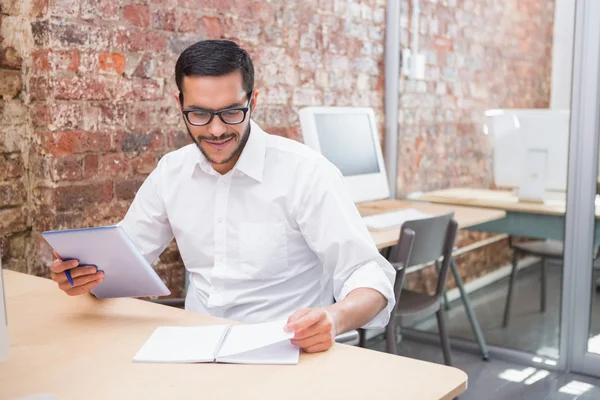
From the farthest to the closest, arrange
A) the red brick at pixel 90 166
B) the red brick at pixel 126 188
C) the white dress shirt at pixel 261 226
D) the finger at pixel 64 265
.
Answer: the red brick at pixel 126 188, the red brick at pixel 90 166, the white dress shirt at pixel 261 226, the finger at pixel 64 265

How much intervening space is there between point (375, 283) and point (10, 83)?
1384 mm

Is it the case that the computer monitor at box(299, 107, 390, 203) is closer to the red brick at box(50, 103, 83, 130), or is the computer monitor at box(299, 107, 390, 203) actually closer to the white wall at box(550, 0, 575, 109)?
the white wall at box(550, 0, 575, 109)

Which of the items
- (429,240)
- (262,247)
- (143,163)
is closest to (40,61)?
(143,163)

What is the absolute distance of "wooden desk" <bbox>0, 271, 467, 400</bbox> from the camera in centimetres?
114

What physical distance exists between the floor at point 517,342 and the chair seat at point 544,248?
7cm

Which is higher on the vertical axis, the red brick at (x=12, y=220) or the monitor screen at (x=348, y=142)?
the monitor screen at (x=348, y=142)

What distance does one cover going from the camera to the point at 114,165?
2.38 m

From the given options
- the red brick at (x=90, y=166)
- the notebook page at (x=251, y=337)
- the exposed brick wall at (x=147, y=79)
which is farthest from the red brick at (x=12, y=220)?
the notebook page at (x=251, y=337)

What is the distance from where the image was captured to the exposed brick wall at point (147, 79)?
219 centimetres

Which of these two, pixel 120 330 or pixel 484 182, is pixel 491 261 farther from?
pixel 120 330

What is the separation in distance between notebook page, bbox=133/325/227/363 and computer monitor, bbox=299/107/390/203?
5.11 ft

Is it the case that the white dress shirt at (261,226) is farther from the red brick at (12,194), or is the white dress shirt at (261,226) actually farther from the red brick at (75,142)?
the red brick at (12,194)

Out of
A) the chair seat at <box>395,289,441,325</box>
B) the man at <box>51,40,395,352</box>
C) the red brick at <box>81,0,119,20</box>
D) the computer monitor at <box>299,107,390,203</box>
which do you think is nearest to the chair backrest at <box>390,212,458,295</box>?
the chair seat at <box>395,289,441,325</box>

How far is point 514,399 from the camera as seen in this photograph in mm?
2912
